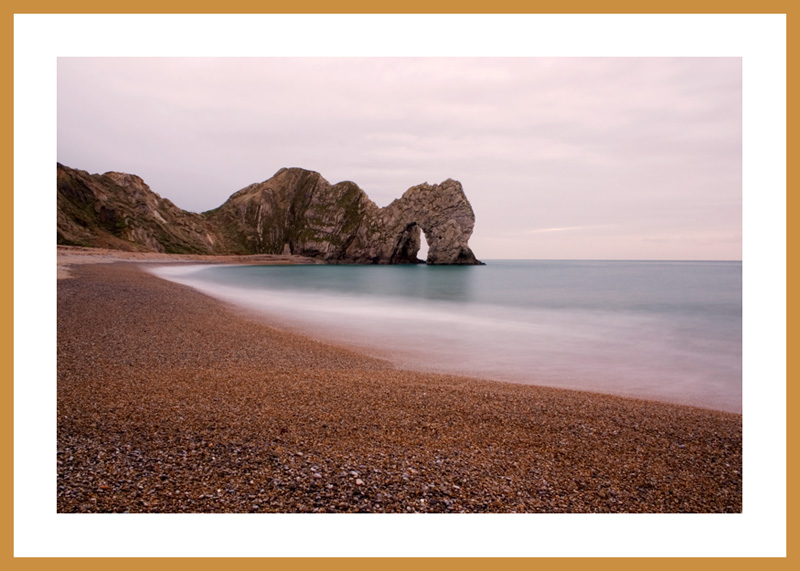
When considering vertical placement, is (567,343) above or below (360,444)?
below

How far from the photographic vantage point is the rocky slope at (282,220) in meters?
101

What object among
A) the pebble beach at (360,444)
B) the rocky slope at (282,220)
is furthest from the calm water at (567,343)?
the rocky slope at (282,220)

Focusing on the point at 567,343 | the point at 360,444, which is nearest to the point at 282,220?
the point at 567,343

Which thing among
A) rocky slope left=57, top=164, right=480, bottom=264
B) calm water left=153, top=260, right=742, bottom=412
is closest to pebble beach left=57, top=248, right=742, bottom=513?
calm water left=153, top=260, right=742, bottom=412

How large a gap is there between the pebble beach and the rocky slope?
314ft

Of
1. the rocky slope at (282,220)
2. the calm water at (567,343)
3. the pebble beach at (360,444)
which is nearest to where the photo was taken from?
the pebble beach at (360,444)

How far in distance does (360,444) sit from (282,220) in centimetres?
16868

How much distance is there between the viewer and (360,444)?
4.60 metres

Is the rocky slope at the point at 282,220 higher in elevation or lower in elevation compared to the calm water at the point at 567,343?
→ higher

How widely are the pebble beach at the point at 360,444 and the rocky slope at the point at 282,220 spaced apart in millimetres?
95806

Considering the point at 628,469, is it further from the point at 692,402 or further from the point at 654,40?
the point at 692,402

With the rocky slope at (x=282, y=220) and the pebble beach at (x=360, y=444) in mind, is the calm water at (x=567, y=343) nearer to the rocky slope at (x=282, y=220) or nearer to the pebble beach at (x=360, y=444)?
the pebble beach at (x=360, y=444)

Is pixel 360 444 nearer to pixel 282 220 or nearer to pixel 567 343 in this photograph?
pixel 567 343

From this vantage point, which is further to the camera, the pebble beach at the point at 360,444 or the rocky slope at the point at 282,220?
the rocky slope at the point at 282,220
